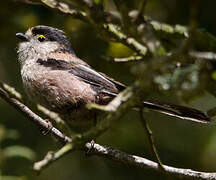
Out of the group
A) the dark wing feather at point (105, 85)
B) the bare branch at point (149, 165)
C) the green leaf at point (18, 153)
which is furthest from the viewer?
the green leaf at point (18, 153)

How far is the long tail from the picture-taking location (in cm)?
358

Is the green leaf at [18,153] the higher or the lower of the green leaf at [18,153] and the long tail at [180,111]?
the lower

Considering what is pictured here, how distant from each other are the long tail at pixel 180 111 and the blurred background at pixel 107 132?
39.5 inches

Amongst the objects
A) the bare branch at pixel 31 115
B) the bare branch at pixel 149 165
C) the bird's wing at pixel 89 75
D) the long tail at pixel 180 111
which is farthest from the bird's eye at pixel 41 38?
the bare branch at pixel 149 165

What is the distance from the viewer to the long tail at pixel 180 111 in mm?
3584

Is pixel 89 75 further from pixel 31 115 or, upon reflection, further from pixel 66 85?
pixel 31 115

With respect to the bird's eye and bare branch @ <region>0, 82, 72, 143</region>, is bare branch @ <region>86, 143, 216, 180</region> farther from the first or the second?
the bird's eye

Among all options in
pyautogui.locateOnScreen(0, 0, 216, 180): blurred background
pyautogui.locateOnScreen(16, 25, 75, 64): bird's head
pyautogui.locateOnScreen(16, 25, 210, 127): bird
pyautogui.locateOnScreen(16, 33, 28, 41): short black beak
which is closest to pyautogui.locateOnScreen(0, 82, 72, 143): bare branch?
pyautogui.locateOnScreen(16, 25, 210, 127): bird

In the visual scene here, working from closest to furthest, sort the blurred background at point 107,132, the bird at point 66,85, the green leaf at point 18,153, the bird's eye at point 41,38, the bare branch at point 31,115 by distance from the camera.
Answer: the bare branch at point 31,115, the green leaf at point 18,153, the bird at point 66,85, the blurred background at point 107,132, the bird's eye at point 41,38

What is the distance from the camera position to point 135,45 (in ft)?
8.13

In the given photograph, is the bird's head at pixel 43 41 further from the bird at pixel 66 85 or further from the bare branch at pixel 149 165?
the bare branch at pixel 149 165

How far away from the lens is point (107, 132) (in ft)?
18.5

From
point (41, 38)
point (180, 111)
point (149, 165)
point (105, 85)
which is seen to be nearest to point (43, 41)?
point (41, 38)

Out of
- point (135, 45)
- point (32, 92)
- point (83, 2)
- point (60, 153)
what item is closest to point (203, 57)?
point (135, 45)
